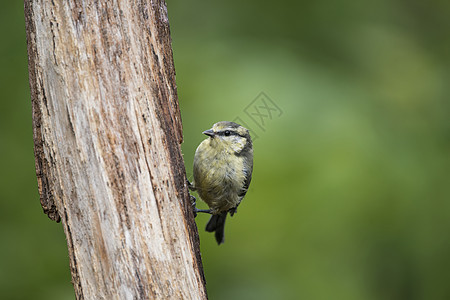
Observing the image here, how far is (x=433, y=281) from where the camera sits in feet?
14.2

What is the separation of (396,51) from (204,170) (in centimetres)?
268

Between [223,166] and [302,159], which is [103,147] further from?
[302,159]

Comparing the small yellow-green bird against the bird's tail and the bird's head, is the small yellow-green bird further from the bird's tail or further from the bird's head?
the bird's tail

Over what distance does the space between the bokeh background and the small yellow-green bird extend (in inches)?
19.7

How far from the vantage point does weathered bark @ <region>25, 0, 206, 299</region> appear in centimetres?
197

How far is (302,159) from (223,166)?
2.75 feet

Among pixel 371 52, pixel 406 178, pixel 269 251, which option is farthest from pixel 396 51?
pixel 269 251

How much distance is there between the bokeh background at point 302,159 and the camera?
12.2 feet

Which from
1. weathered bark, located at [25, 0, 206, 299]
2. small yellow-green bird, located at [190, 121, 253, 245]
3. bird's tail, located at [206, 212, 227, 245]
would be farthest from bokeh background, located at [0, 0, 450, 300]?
weathered bark, located at [25, 0, 206, 299]

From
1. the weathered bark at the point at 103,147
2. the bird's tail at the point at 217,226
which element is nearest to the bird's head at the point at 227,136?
the bird's tail at the point at 217,226

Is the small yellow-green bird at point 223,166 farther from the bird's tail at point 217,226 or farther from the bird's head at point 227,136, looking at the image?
the bird's tail at point 217,226

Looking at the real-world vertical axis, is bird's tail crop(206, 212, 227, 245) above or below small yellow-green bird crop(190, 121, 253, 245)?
below

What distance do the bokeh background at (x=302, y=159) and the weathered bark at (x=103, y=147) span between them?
1793 millimetres

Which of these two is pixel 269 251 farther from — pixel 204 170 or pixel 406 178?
pixel 406 178
